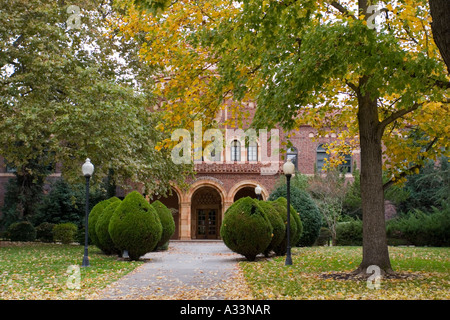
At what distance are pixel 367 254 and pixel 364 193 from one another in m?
1.29

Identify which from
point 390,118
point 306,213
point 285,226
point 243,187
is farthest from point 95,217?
point 243,187

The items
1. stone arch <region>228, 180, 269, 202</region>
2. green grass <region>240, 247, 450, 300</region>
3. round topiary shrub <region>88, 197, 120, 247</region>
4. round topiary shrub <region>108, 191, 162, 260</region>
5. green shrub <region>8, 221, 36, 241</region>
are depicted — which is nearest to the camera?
green grass <region>240, 247, 450, 300</region>

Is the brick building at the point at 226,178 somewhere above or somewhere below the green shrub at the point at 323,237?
above

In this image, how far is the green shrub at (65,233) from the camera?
25078mm

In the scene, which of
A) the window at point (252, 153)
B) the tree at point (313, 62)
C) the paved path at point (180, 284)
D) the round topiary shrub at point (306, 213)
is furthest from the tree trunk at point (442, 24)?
the window at point (252, 153)

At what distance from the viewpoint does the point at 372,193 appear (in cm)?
1044

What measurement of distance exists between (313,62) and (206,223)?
2634 cm

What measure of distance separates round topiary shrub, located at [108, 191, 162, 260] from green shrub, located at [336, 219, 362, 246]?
13.5 metres

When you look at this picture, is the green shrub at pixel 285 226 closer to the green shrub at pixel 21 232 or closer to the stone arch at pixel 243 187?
the stone arch at pixel 243 187

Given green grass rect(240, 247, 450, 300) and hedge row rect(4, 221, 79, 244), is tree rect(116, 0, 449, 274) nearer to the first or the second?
green grass rect(240, 247, 450, 300)

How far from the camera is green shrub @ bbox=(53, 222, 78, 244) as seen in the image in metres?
25.1

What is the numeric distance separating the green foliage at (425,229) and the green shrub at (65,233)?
16.1 meters

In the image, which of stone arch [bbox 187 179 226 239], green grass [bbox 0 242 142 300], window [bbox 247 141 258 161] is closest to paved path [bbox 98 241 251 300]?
green grass [bbox 0 242 142 300]

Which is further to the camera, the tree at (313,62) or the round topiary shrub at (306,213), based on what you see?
the round topiary shrub at (306,213)
